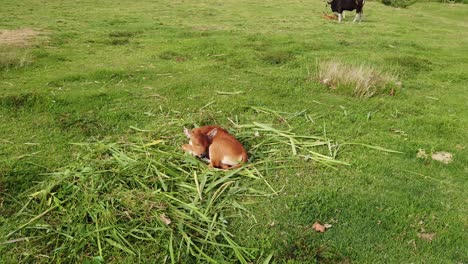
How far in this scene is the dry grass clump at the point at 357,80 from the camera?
755 cm

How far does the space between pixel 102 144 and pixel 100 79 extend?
334 cm

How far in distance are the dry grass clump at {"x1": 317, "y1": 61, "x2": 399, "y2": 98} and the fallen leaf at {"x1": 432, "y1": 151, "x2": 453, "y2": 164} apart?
205 cm

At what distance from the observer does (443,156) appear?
5.60 meters

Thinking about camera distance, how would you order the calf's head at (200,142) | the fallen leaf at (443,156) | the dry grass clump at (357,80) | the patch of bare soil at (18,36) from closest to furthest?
the calf's head at (200,142)
the fallen leaf at (443,156)
the dry grass clump at (357,80)
the patch of bare soil at (18,36)

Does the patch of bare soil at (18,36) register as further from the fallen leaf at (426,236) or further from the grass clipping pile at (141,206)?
the fallen leaf at (426,236)

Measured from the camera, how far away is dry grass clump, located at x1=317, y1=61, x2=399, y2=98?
755 cm

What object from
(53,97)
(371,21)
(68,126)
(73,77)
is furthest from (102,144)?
(371,21)

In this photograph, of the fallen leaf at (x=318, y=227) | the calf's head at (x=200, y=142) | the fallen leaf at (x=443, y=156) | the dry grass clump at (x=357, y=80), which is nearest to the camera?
the fallen leaf at (x=318, y=227)

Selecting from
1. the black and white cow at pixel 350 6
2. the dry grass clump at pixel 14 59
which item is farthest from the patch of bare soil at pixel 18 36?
the black and white cow at pixel 350 6

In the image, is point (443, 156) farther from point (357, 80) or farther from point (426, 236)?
point (357, 80)

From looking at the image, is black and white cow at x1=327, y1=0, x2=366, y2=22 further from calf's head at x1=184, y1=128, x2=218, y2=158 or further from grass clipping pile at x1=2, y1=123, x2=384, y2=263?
calf's head at x1=184, y1=128, x2=218, y2=158

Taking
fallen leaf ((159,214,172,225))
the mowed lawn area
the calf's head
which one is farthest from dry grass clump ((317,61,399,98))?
fallen leaf ((159,214,172,225))

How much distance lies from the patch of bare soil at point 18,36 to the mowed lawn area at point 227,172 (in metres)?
0.09

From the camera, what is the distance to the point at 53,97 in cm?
669
